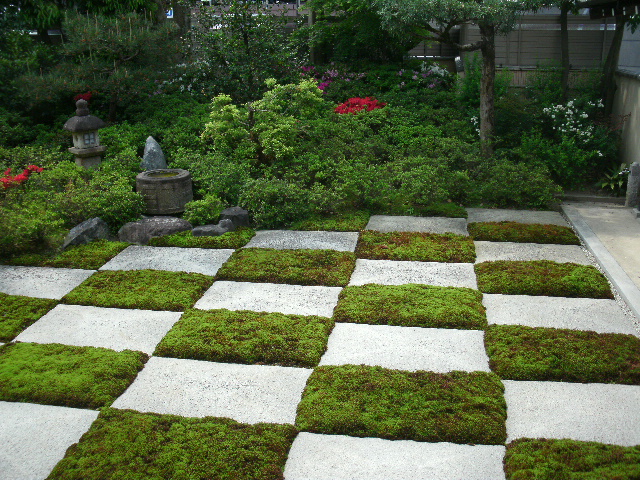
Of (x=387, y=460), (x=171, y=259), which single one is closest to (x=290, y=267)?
(x=171, y=259)

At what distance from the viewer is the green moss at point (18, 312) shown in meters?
5.23

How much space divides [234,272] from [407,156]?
4.05 m

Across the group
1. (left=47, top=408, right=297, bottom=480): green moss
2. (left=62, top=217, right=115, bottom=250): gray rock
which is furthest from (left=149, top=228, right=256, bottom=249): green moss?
(left=47, top=408, right=297, bottom=480): green moss

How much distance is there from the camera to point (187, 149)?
9.44 m

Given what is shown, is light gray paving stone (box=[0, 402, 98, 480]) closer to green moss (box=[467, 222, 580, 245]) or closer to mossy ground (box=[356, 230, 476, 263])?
mossy ground (box=[356, 230, 476, 263])

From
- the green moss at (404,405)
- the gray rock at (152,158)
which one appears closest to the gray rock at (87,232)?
the gray rock at (152,158)

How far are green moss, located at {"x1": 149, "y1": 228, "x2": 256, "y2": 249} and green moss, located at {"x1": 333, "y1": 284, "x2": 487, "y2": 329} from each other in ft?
5.76

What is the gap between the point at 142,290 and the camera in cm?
590

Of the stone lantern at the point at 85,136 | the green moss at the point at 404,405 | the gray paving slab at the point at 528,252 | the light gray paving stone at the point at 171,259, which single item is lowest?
the green moss at the point at 404,405

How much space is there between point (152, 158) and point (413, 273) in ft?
15.0

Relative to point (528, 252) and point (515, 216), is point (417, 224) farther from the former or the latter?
point (528, 252)

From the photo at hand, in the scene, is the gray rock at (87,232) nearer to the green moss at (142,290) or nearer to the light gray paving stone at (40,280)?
the light gray paving stone at (40,280)

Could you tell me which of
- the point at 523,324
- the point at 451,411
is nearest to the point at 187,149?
the point at 523,324

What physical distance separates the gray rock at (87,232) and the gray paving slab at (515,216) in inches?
168
